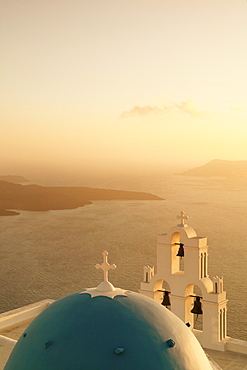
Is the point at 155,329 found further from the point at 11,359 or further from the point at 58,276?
the point at 58,276

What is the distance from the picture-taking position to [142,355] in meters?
4.77

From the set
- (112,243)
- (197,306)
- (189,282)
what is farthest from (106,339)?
(112,243)

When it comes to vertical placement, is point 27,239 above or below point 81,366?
below

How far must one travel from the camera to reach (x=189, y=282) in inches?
377

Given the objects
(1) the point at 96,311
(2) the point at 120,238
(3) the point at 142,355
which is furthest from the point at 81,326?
(2) the point at 120,238

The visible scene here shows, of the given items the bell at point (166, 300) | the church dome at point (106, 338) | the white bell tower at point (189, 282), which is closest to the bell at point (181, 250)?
the white bell tower at point (189, 282)

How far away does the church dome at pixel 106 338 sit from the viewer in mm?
4711

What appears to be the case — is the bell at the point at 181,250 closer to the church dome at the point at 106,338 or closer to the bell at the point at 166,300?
the bell at the point at 166,300

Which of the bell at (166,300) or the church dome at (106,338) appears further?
the bell at (166,300)

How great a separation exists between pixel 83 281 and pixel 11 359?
3208 cm

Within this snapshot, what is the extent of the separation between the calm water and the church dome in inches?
759

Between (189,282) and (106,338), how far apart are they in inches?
197

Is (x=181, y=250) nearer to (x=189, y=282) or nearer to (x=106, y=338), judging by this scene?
(x=189, y=282)

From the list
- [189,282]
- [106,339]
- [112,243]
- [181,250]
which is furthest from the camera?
[112,243]
